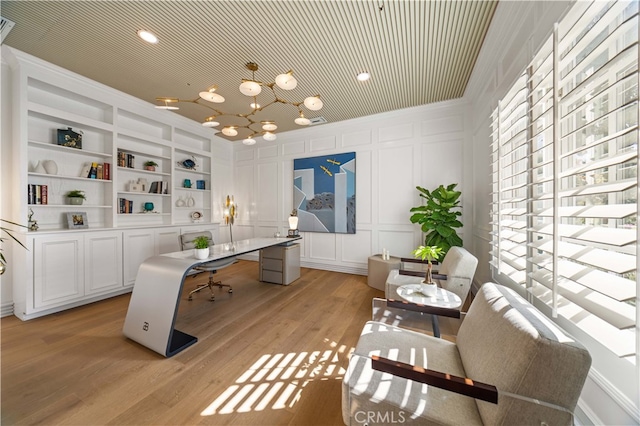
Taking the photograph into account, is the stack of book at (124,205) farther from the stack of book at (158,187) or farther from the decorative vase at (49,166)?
the decorative vase at (49,166)

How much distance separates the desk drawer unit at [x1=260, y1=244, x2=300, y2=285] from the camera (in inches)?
152

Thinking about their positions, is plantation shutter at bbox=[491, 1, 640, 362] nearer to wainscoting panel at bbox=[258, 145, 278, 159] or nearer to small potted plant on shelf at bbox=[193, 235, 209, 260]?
small potted plant on shelf at bbox=[193, 235, 209, 260]

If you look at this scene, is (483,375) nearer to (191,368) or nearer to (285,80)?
(191,368)

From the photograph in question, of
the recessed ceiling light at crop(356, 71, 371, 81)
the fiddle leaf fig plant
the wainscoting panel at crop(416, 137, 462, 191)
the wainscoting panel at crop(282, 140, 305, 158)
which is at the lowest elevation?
the fiddle leaf fig plant

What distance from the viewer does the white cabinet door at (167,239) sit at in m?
3.91

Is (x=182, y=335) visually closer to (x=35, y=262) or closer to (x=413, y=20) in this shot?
(x=35, y=262)

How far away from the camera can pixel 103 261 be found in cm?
318

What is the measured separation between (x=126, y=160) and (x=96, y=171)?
1.52 feet

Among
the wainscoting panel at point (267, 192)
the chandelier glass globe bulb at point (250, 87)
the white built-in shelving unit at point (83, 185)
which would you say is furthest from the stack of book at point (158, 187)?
the chandelier glass globe bulb at point (250, 87)

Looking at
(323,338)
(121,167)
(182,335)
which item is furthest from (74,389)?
(121,167)

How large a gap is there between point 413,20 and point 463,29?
1.85ft

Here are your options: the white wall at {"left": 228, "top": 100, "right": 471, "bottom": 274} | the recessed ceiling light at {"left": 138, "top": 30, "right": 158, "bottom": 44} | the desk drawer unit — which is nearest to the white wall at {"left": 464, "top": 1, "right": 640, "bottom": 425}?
the white wall at {"left": 228, "top": 100, "right": 471, "bottom": 274}

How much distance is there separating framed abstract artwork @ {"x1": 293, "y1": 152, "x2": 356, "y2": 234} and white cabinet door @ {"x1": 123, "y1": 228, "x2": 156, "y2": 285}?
2736 millimetres

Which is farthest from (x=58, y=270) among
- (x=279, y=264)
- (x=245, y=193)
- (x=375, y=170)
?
(x=375, y=170)
